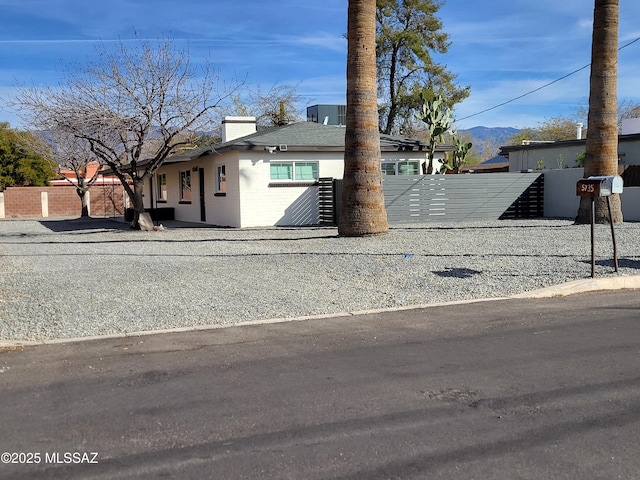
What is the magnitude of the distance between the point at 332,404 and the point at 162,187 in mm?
28778

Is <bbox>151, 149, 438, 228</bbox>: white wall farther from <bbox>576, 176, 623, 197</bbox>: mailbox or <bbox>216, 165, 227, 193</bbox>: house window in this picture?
<bbox>576, 176, 623, 197</bbox>: mailbox

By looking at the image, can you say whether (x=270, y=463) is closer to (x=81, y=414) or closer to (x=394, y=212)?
(x=81, y=414)

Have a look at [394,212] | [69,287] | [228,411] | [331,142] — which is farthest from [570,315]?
[331,142]

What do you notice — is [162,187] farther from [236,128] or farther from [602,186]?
[602,186]

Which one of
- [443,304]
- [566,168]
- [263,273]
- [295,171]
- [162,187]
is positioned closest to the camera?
[443,304]

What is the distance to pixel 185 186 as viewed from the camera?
28.7 meters

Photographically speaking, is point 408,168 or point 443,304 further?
point 408,168

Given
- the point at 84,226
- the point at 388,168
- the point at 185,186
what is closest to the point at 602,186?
the point at 388,168

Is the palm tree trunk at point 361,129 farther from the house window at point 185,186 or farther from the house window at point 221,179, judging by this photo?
the house window at point 185,186

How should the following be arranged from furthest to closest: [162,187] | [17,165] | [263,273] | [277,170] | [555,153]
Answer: [17,165] → [555,153] → [162,187] → [277,170] → [263,273]

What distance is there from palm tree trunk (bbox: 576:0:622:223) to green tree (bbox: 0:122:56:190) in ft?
122

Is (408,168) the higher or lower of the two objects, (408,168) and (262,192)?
the higher

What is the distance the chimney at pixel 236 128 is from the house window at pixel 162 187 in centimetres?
583

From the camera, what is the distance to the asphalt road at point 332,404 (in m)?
4.03
